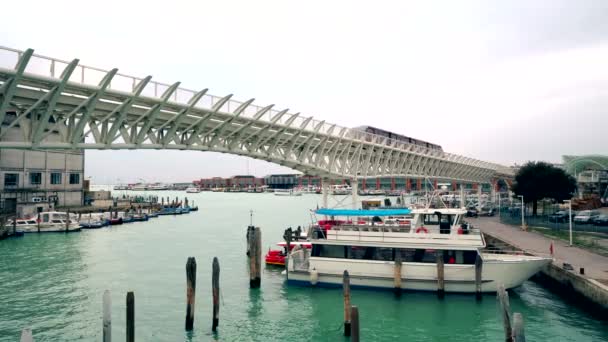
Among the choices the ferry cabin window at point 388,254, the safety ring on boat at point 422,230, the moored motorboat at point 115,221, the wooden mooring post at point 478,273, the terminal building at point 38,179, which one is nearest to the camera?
the wooden mooring post at point 478,273

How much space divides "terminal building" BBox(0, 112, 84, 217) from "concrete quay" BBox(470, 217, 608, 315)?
169 feet

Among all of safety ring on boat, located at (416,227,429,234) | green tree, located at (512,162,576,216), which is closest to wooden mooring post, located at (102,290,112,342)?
safety ring on boat, located at (416,227,429,234)

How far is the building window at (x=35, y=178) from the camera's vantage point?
187 ft

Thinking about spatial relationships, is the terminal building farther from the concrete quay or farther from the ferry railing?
the concrete quay

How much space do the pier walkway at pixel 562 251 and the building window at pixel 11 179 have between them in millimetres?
58286

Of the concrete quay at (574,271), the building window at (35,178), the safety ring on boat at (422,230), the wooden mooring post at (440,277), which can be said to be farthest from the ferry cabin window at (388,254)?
the building window at (35,178)

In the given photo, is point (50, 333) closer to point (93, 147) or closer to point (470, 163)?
point (93, 147)

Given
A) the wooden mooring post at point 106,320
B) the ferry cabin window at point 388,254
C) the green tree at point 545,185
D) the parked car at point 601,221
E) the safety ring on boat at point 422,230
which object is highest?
the green tree at point 545,185

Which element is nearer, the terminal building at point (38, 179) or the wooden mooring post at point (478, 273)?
the wooden mooring post at point (478, 273)

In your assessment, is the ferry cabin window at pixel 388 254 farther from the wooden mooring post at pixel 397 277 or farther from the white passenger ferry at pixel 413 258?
the wooden mooring post at pixel 397 277

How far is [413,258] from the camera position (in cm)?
2202

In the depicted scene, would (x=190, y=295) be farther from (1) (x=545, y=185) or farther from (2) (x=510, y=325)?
(1) (x=545, y=185)

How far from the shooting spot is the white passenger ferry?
21.1m

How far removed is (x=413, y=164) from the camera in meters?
58.9
